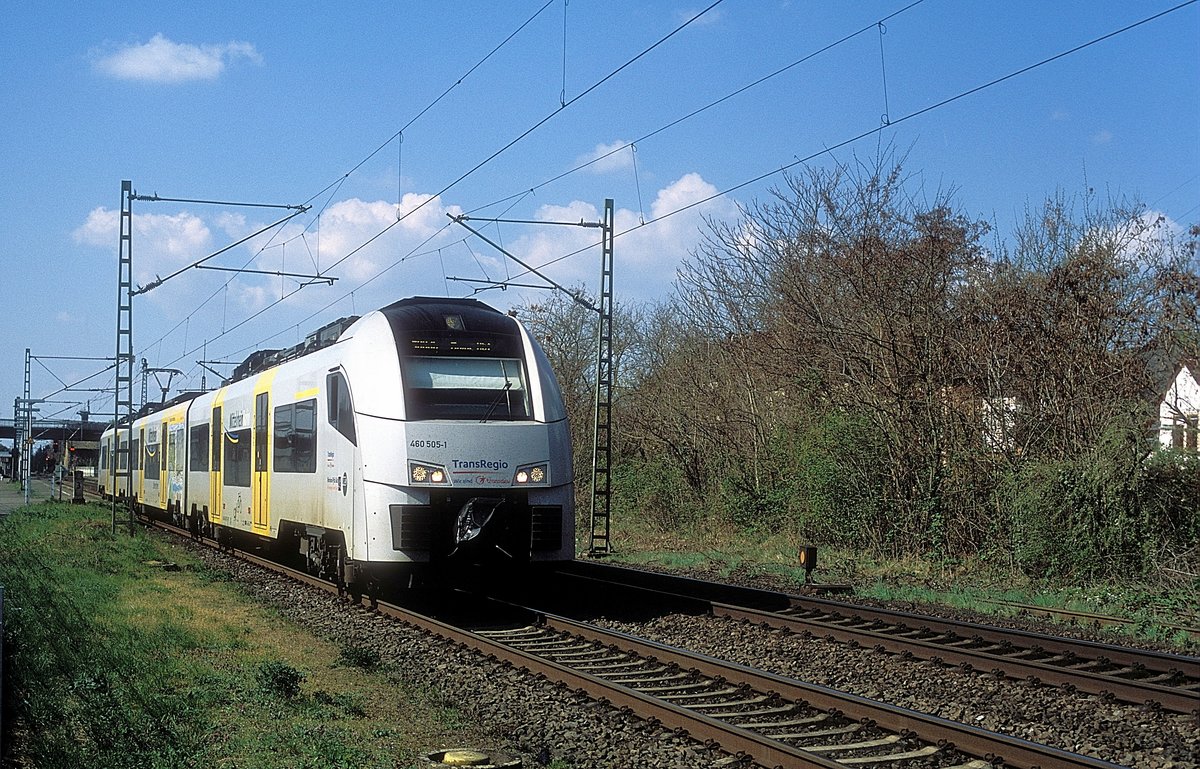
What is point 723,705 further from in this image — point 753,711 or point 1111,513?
point 1111,513

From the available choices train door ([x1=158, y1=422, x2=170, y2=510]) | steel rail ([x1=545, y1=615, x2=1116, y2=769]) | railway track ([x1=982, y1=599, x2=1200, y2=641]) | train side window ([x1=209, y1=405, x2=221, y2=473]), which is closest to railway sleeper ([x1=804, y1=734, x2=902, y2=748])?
steel rail ([x1=545, y1=615, x2=1116, y2=769])

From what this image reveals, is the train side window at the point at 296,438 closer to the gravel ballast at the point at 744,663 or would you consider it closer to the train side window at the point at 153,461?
the gravel ballast at the point at 744,663

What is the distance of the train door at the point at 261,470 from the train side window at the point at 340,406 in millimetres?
3932

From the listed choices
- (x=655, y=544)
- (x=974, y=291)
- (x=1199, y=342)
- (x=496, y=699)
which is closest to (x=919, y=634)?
(x=496, y=699)

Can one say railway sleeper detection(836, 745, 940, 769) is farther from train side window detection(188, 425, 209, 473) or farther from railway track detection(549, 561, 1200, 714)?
train side window detection(188, 425, 209, 473)

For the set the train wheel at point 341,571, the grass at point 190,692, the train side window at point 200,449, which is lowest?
the grass at point 190,692

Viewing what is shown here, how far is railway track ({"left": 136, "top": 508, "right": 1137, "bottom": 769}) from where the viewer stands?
6980mm

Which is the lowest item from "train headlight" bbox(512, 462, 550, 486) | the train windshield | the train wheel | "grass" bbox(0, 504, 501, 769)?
"grass" bbox(0, 504, 501, 769)

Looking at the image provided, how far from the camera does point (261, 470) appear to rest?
18.5 meters

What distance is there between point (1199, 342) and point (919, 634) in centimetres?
760

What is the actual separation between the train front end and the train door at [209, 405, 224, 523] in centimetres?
942

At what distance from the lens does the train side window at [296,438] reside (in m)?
15.4

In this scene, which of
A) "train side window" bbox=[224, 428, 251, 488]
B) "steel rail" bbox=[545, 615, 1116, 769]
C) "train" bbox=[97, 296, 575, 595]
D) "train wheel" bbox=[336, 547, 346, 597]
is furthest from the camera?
"train side window" bbox=[224, 428, 251, 488]

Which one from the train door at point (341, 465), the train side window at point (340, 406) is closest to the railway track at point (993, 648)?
the train door at point (341, 465)
